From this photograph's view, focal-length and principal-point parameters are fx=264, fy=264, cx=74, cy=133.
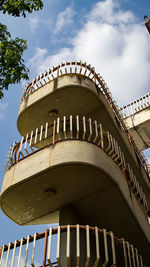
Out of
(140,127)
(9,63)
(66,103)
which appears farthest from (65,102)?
(140,127)

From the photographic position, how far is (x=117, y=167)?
7.93 m

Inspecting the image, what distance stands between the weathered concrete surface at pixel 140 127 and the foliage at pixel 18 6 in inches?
384

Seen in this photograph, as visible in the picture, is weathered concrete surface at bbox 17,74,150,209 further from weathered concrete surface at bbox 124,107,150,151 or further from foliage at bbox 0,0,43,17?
weathered concrete surface at bbox 124,107,150,151

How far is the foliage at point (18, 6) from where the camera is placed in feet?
25.3

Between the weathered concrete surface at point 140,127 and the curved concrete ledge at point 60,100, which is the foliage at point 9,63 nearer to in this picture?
the curved concrete ledge at point 60,100

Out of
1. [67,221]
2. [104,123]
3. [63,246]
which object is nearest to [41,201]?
[67,221]

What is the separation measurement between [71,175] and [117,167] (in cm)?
161

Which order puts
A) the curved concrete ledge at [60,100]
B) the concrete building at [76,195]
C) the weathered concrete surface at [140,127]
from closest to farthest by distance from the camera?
the concrete building at [76,195], the curved concrete ledge at [60,100], the weathered concrete surface at [140,127]

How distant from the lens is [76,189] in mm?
7449

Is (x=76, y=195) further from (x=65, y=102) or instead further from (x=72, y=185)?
(x=65, y=102)

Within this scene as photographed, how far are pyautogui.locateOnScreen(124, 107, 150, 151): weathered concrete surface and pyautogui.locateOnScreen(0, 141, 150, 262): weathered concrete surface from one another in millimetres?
8145

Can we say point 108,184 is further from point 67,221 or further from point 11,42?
point 11,42

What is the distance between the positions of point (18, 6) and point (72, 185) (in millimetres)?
5424

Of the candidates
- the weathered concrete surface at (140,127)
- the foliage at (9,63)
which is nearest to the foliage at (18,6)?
the foliage at (9,63)
